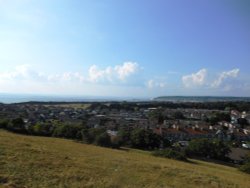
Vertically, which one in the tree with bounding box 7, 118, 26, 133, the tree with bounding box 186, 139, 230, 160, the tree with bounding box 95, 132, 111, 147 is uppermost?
the tree with bounding box 7, 118, 26, 133

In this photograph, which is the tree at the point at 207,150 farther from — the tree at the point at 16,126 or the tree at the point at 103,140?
the tree at the point at 16,126

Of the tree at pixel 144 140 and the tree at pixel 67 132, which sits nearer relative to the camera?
the tree at pixel 67 132

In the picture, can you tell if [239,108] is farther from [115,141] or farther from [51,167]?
[51,167]

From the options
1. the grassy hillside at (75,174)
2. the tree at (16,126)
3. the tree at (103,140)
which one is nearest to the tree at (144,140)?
the tree at (103,140)

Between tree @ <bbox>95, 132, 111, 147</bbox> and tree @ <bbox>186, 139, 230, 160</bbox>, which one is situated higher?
tree @ <bbox>95, 132, 111, 147</bbox>

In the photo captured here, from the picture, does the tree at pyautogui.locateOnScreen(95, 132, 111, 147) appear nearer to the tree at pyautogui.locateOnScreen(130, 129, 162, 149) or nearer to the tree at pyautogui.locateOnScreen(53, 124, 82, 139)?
the tree at pyautogui.locateOnScreen(53, 124, 82, 139)

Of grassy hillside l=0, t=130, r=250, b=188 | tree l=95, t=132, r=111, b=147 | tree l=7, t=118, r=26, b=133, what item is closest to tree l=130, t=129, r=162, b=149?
tree l=95, t=132, r=111, b=147

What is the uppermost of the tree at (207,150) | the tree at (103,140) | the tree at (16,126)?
the tree at (16,126)

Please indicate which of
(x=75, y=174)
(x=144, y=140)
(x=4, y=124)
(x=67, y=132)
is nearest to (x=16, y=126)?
(x=4, y=124)

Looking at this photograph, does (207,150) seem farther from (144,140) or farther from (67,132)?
(67,132)

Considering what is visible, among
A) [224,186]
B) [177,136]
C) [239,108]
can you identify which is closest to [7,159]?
[224,186]

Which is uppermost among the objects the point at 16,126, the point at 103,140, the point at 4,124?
the point at 4,124

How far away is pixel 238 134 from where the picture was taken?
9956cm

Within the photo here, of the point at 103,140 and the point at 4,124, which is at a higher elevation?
the point at 4,124
